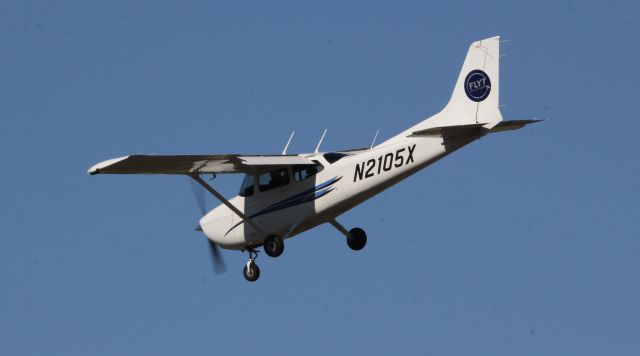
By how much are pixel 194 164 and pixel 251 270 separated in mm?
3001

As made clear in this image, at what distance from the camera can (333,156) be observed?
36.7 metres

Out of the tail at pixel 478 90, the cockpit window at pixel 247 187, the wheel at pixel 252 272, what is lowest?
the wheel at pixel 252 272

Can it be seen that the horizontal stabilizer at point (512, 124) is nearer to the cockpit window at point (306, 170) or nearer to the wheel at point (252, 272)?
the cockpit window at point (306, 170)

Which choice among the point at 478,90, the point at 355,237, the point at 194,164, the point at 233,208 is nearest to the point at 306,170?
the point at 233,208

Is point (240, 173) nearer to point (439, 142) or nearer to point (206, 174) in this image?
point (206, 174)

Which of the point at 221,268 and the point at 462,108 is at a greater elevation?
the point at 462,108

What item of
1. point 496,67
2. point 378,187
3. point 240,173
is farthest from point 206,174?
point 496,67

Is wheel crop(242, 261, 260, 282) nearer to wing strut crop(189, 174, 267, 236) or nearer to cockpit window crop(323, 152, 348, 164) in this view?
wing strut crop(189, 174, 267, 236)

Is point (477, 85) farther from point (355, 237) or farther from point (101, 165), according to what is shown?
point (101, 165)

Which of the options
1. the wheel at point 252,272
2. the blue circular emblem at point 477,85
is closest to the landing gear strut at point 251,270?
the wheel at point 252,272

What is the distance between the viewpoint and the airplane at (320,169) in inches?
1375

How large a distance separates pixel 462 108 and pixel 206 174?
5595mm

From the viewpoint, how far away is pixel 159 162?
35.4 m

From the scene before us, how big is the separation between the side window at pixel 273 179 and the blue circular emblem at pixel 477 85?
14.5 ft
